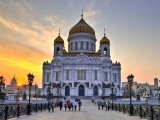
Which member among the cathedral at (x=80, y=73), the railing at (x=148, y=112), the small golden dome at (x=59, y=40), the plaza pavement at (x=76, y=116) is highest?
the small golden dome at (x=59, y=40)

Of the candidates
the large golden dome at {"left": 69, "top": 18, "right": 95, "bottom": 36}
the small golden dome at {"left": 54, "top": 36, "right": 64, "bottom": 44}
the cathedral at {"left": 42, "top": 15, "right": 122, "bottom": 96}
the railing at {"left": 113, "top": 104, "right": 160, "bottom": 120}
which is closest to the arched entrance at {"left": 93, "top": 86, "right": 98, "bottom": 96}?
the cathedral at {"left": 42, "top": 15, "right": 122, "bottom": 96}

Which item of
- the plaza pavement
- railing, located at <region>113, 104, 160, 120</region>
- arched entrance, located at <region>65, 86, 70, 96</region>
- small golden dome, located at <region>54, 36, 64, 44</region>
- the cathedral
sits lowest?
the plaza pavement

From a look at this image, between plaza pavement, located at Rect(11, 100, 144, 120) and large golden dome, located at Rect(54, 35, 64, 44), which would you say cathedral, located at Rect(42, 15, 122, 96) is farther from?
plaza pavement, located at Rect(11, 100, 144, 120)

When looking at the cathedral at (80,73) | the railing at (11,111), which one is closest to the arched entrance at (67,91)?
the cathedral at (80,73)

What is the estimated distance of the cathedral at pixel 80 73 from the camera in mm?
75000

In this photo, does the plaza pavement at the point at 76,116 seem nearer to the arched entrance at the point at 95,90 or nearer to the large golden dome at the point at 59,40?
the arched entrance at the point at 95,90

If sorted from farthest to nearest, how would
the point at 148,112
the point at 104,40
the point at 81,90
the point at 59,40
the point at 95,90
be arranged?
1. the point at 104,40
2. the point at 59,40
3. the point at 95,90
4. the point at 81,90
5. the point at 148,112

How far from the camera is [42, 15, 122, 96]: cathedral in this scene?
75000mm

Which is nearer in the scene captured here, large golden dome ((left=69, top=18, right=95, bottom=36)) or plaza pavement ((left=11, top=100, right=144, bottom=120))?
plaza pavement ((left=11, top=100, right=144, bottom=120))

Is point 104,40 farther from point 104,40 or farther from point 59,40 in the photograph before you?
point 59,40

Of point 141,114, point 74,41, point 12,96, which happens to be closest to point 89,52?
point 74,41

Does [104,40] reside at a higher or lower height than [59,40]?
higher

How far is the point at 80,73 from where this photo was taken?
76.2m

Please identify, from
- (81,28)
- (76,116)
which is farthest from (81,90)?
(76,116)
